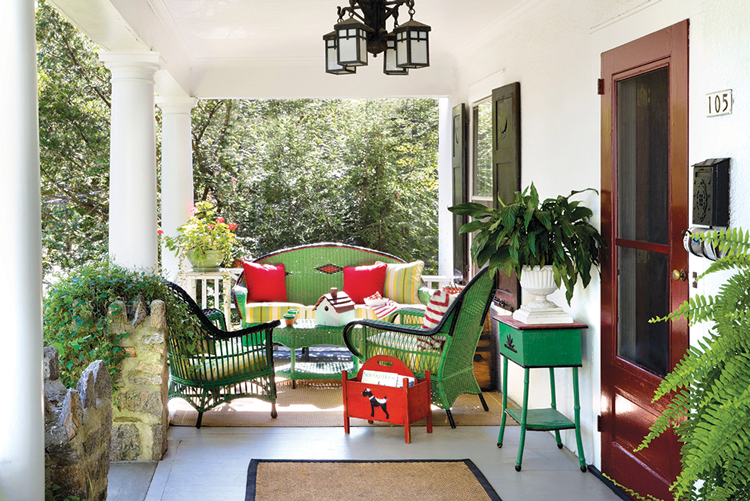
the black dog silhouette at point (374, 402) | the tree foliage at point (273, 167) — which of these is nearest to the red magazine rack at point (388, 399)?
the black dog silhouette at point (374, 402)

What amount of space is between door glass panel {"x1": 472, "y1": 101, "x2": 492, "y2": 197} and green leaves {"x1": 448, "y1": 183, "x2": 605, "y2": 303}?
6.57ft

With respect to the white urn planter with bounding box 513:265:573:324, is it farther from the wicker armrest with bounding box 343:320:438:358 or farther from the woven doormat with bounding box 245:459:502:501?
the woven doormat with bounding box 245:459:502:501

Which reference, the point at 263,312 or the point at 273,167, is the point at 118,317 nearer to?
the point at 263,312

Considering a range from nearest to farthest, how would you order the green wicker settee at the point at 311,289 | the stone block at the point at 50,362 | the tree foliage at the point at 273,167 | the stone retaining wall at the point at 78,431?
1. the stone retaining wall at the point at 78,431
2. the stone block at the point at 50,362
3. the green wicker settee at the point at 311,289
4. the tree foliage at the point at 273,167

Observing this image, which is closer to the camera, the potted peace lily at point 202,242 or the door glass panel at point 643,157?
the door glass panel at point 643,157

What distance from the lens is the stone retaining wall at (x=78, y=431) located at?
2441 millimetres

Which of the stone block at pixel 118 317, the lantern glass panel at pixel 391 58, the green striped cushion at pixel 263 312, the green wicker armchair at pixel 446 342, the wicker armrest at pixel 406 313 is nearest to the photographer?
the stone block at pixel 118 317

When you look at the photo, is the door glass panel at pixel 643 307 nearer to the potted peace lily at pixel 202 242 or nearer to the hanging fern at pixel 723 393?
the hanging fern at pixel 723 393

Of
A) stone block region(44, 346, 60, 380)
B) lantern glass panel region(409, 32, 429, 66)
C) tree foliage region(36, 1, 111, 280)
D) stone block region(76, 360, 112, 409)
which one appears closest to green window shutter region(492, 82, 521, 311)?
lantern glass panel region(409, 32, 429, 66)

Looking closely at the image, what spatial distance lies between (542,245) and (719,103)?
48.8 inches

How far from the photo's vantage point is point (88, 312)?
3484 mm

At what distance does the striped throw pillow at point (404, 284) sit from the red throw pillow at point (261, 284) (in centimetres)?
101

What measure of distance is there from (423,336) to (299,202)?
650 cm

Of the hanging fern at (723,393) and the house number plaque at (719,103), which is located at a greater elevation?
the house number plaque at (719,103)
